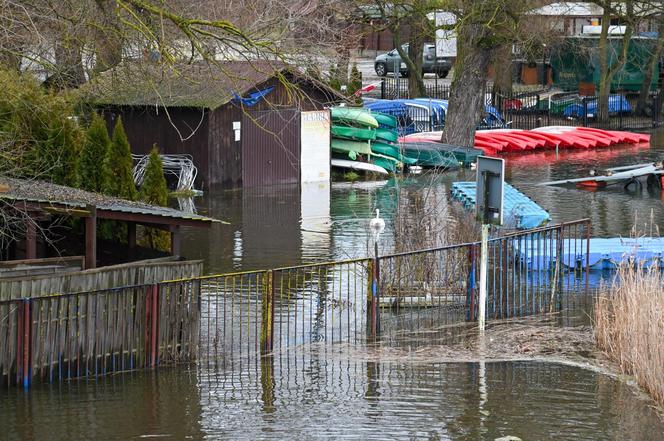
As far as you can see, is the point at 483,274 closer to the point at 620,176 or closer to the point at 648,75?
the point at 620,176

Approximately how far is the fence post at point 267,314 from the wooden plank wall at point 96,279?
1171mm

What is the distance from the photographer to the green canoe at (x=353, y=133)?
1271 inches

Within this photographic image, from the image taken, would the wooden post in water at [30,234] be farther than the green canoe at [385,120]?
No

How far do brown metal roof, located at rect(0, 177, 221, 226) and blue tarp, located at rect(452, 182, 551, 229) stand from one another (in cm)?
670

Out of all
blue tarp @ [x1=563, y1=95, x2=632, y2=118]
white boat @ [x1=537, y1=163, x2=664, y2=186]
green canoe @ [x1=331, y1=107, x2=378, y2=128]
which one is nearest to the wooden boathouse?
green canoe @ [x1=331, y1=107, x2=378, y2=128]

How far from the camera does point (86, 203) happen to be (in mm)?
14844

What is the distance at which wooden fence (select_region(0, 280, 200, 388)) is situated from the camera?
1153 cm

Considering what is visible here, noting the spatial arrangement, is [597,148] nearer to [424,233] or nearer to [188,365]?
[424,233]

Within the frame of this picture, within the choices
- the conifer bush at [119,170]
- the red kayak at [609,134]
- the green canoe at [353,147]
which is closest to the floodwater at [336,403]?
the conifer bush at [119,170]

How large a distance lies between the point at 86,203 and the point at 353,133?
1799 cm

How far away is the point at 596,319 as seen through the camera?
1370 cm

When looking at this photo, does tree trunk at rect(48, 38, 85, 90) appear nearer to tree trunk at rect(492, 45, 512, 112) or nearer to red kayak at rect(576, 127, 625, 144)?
red kayak at rect(576, 127, 625, 144)

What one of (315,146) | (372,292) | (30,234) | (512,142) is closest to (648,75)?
(512,142)

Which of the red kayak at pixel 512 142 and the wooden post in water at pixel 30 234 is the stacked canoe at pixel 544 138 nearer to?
the red kayak at pixel 512 142
